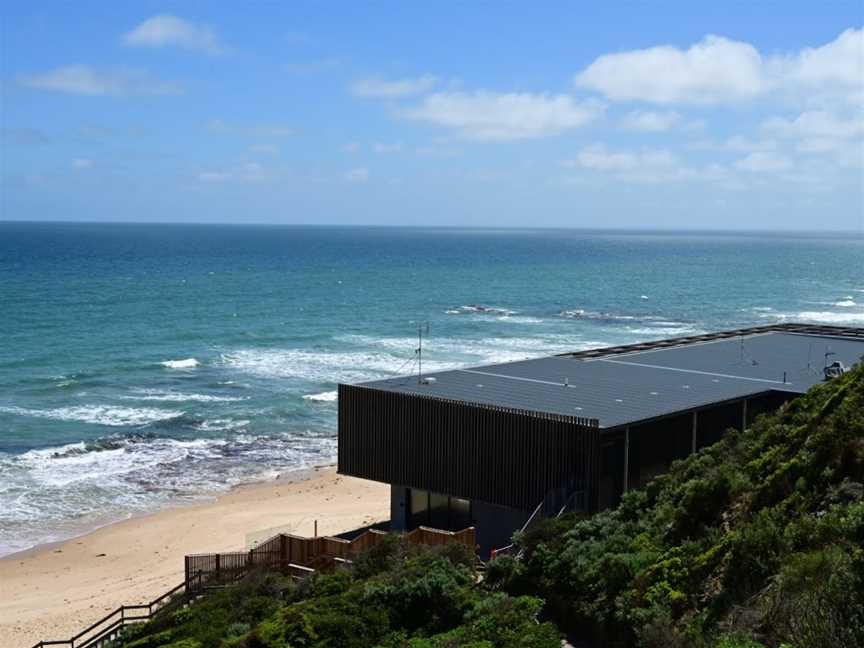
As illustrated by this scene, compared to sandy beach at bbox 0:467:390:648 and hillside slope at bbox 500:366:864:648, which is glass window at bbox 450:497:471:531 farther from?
hillside slope at bbox 500:366:864:648

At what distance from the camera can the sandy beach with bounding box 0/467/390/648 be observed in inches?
1086

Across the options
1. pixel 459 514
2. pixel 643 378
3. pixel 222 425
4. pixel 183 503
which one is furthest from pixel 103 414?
pixel 643 378

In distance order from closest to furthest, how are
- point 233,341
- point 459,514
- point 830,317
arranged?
point 459,514 < point 233,341 < point 830,317

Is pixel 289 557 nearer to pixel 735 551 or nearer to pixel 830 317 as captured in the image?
pixel 735 551

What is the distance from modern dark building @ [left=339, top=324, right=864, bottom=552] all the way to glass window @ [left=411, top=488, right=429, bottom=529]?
3cm

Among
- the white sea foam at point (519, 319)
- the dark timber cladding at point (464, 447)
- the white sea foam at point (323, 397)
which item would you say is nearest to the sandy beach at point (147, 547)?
the dark timber cladding at point (464, 447)

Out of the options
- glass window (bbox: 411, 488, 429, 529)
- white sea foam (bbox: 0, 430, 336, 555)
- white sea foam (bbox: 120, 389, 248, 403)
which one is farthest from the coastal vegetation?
white sea foam (bbox: 120, 389, 248, 403)

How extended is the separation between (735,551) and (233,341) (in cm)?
6568

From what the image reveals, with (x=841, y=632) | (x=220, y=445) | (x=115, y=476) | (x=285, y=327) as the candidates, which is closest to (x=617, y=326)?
(x=285, y=327)

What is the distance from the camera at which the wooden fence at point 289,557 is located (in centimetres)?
2342

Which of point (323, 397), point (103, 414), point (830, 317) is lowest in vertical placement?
point (103, 414)

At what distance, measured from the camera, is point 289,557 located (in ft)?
81.3

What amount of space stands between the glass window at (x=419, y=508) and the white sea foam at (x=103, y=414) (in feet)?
81.1

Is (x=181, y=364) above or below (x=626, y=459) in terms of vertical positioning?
below
